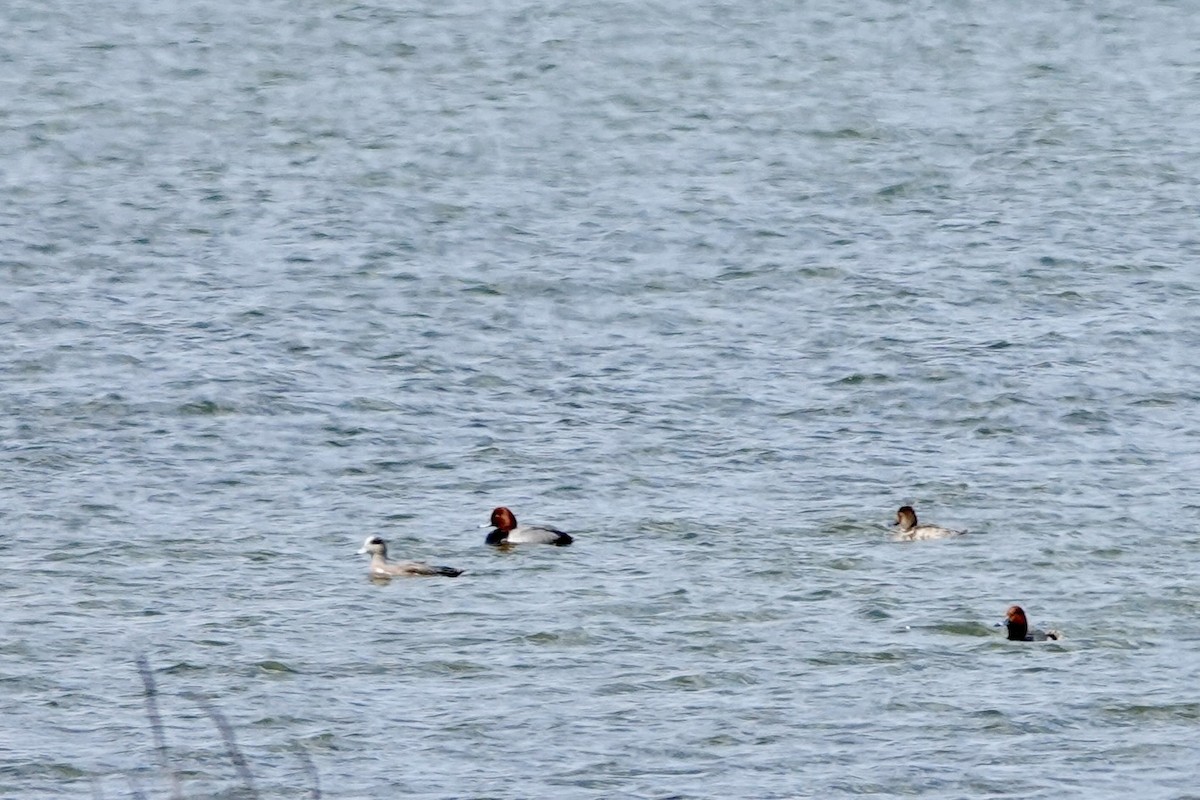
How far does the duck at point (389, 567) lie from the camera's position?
52.1ft

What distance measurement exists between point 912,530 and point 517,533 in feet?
9.29

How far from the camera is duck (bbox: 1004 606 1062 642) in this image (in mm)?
14562

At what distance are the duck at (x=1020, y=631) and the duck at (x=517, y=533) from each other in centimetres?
352

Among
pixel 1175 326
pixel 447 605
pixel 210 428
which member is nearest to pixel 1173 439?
pixel 1175 326

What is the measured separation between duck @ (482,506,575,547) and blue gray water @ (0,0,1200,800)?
16 cm

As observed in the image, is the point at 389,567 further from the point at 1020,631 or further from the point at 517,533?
the point at 1020,631

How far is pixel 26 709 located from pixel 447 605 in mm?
3328

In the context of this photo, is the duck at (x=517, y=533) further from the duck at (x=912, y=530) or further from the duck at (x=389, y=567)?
the duck at (x=912, y=530)

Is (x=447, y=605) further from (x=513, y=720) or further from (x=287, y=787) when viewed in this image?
(x=287, y=787)

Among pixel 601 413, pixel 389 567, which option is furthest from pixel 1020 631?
pixel 601 413

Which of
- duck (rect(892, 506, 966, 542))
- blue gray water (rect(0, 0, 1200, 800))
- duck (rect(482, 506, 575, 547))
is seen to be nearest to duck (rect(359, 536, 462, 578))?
blue gray water (rect(0, 0, 1200, 800))

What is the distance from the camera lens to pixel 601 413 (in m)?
19.7

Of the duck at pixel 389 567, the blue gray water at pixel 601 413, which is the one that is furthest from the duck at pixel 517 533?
the duck at pixel 389 567

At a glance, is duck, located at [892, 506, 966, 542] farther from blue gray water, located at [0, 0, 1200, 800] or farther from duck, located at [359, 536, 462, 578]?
duck, located at [359, 536, 462, 578]
